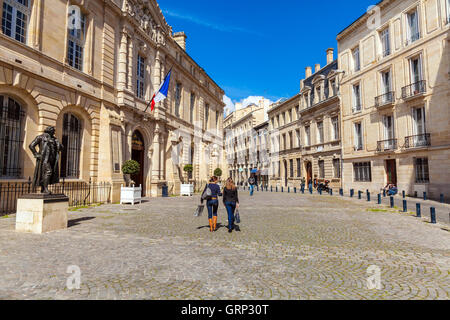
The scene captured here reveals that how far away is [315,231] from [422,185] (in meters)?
16.0

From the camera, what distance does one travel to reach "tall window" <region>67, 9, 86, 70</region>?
13.9 metres

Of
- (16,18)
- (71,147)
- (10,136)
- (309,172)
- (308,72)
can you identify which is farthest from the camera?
(308,72)

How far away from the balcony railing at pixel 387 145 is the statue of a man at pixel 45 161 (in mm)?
22762

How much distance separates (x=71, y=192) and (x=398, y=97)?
77.6ft

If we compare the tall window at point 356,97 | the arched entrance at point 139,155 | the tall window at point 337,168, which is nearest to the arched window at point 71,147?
the arched entrance at point 139,155

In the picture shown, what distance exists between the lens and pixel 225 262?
4762 millimetres

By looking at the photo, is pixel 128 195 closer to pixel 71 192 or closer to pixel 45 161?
pixel 71 192

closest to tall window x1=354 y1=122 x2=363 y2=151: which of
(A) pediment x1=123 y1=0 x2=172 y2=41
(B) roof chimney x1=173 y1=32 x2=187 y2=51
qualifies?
(A) pediment x1=123 y1=0 x2=172 y2=41

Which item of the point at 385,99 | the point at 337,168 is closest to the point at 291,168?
the point at 337,168

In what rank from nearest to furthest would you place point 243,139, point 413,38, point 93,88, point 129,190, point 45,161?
point 45,161 < point 129,190 < point 93,88 < point 413,38 < point 243,139

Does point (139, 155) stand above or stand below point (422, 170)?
above

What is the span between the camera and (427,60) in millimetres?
18375

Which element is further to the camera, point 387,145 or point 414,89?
point 387,145
